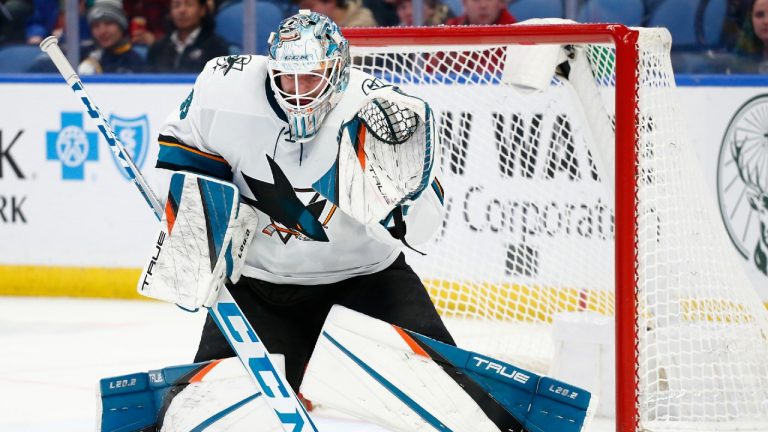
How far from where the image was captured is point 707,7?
4555 millimetres

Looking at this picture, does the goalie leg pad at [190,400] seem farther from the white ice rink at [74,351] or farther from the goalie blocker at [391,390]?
the white ice rink at [74,351]

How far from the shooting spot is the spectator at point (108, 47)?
5.11m

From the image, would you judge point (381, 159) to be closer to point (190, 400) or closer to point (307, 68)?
point (307, 68)

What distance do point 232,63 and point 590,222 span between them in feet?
5.34

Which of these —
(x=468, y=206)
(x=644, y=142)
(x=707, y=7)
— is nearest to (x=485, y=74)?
(x=468, y=206)

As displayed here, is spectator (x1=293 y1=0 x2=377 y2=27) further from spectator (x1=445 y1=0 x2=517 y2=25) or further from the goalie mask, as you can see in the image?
the goalie mask

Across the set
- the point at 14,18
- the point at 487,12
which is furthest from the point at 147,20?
the point at 487,12

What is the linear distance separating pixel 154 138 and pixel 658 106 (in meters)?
2.54

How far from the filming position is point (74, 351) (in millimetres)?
4066

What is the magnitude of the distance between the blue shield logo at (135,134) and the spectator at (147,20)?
1.29 feet

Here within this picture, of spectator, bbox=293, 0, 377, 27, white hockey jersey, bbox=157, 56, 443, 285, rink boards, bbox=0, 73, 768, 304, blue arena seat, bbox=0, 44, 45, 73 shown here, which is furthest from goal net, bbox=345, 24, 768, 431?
blue arena seat, bbox=0, 44, 45, 73

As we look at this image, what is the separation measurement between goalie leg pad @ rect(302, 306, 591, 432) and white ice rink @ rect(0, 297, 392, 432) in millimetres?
826

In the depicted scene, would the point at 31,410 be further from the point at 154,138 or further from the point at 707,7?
the point at 707,7

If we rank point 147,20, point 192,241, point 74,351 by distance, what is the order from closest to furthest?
point 192,241 < point 74,351 < point 147,20
